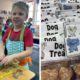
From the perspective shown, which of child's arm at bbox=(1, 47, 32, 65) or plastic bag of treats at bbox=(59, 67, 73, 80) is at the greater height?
child's arm at bbox=(1, 47, 32, 65)

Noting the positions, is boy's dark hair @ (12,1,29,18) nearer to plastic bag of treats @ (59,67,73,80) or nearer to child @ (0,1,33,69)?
child @ (0,1,33,69)

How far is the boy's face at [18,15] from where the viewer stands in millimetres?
1070

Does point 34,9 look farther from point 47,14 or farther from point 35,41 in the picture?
point 35,41

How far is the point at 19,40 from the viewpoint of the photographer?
1073mm

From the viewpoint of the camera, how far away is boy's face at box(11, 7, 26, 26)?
1070 millimetres

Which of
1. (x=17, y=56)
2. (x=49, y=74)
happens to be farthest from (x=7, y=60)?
(x=49, y=74)

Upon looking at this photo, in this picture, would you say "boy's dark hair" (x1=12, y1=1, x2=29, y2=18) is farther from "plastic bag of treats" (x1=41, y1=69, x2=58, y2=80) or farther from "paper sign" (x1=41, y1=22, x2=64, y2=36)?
"plastic bag of treats" (x1=41, y1=69, x2=58, y2=80)

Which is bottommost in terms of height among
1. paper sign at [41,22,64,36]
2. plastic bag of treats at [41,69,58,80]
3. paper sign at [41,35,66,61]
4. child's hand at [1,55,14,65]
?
plastic bag of treats at [41,69,58,80]

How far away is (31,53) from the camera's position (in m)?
1.07

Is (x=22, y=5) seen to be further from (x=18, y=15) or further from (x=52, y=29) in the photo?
(x=52, y=29)

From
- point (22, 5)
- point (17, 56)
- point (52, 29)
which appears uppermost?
point (22, 5)

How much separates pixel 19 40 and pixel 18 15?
0.49 ft

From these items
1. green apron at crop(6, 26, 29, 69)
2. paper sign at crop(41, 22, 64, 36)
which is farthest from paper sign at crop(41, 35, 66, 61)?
green apron at crop(6, 26, 29, 69)

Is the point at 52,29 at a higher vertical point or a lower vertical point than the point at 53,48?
higher
